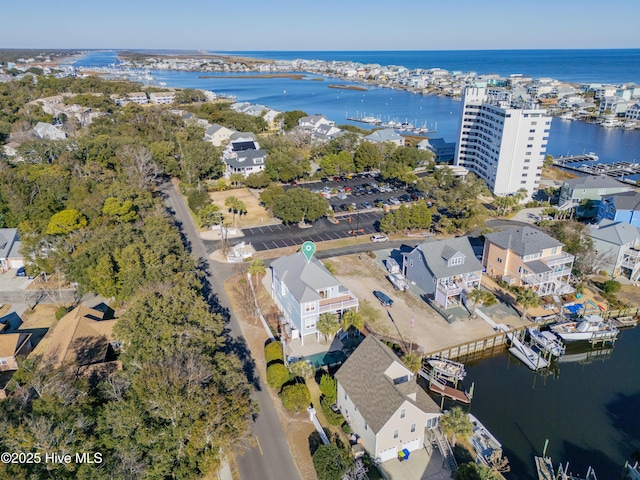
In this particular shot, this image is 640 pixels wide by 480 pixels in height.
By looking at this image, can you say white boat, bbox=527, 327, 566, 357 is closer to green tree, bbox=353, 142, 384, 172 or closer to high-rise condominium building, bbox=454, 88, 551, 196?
high-rise condominium building, bbox=454, 88, 551, 196

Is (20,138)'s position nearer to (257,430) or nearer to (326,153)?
(326,153)

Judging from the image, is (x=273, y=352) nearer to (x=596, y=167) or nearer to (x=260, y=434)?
(x=260, y=434)

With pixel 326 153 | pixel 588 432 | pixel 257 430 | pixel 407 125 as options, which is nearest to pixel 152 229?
pixel 257 430

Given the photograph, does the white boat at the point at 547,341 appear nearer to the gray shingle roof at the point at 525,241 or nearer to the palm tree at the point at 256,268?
the gray shingle roof at the point at 525,241

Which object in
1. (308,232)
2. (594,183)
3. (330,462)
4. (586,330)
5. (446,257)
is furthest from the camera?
(594,183)

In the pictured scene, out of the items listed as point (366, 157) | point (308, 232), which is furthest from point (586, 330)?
point (366, 157)

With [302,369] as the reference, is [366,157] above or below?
above

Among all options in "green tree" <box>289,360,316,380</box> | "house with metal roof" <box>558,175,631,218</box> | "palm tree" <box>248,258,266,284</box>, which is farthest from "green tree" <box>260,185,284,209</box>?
"house with metal roof" <box>558,175,631,218</box>
